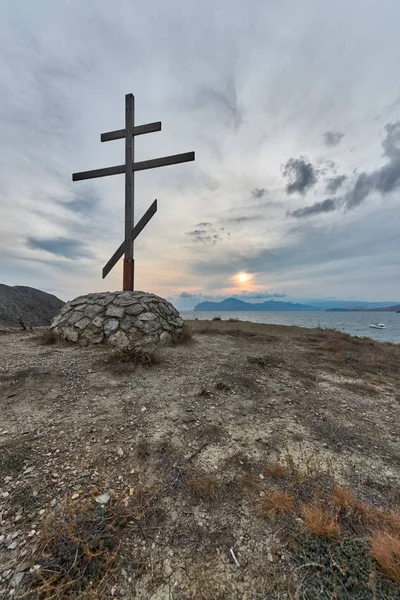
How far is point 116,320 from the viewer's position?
7.95 m

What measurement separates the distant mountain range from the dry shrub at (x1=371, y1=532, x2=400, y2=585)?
17490 mm

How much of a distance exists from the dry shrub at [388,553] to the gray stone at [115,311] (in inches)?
289

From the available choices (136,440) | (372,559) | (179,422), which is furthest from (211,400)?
(372,559)

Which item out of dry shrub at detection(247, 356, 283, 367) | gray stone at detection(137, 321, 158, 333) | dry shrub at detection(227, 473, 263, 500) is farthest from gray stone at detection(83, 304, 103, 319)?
dry shrub at detection(227, 473, 263, 500)

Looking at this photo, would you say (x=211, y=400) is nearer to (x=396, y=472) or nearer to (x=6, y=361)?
(x=396, y=472)

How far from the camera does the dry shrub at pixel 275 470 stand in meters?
2.85

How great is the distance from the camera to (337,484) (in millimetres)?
2791

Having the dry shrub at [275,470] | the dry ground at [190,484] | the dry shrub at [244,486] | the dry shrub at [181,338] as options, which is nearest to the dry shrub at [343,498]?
the dry ground at [190,484]

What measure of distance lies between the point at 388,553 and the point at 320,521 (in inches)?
18.9

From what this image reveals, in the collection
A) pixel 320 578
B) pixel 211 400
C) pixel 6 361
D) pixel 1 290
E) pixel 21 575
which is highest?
pixel 1 290

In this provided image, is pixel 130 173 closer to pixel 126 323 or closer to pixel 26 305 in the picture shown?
pixel 126 323

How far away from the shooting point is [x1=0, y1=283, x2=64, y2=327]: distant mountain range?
1563 centimetres

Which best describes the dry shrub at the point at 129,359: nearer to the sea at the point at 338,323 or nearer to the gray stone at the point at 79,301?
the gray stone at the point at 79,301

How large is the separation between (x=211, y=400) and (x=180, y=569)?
2.82 m
